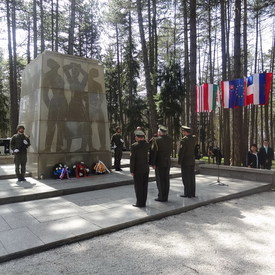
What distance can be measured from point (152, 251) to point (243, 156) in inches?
357

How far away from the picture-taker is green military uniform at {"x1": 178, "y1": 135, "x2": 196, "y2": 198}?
21.4 ft

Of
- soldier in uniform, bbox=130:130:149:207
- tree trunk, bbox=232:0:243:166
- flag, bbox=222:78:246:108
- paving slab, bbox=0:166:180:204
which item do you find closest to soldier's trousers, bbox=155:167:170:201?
soldier in uniform, bbox=130:130:149:207

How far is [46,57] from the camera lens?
30.0ft

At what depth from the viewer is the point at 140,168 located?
5.65 m

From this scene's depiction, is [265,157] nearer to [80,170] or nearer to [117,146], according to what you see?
[117,146]

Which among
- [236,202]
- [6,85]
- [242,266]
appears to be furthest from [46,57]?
[6,85]

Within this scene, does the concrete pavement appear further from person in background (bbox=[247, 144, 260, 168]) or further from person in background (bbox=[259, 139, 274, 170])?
person in background (bbox=[259, 139, 274, 170])

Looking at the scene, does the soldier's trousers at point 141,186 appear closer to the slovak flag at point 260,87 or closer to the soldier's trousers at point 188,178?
the soldier's trousers at point 188,178

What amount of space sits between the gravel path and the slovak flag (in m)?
5.14

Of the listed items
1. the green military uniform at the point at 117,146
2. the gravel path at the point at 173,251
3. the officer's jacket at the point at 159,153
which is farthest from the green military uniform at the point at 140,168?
the green military uniform at the point at 117,146

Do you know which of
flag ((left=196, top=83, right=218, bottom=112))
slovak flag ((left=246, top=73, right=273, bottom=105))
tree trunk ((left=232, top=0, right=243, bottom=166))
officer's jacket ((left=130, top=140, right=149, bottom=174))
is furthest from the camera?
tree trunk ((left=232, top=0, right=243, bottom=166))

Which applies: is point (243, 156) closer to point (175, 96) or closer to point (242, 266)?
point (175, 96)

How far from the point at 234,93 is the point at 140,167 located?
5.90 metres

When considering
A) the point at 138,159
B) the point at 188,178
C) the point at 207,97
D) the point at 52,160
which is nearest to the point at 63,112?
the point at 52,160
